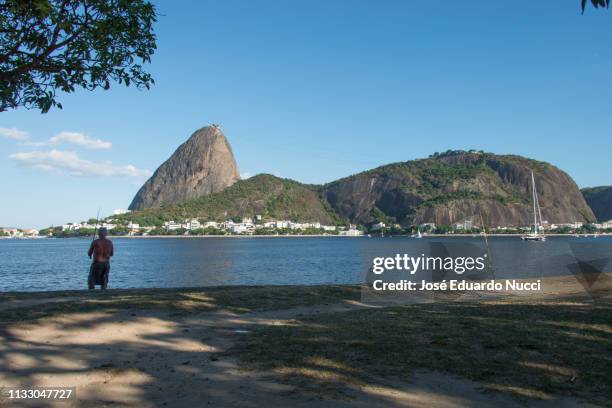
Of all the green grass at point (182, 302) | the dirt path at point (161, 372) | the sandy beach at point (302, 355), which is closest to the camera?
the dirt path at point (161, 372)

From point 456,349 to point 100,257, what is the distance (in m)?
11.0

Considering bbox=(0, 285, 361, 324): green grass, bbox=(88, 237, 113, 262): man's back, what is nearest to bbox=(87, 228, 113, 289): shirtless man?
bbox=(88, 237, 113, 262): man's back

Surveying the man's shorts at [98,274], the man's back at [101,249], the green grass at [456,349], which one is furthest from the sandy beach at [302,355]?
the man's shorts at [98,274]

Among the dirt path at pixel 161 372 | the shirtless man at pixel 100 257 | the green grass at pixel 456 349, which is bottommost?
the dirt path at pixel 161 372

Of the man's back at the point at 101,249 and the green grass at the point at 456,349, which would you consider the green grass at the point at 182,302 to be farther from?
the green grass at the point at 456,349

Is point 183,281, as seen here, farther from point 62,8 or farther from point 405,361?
point 405,361

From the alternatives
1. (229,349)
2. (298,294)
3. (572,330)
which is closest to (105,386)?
(229,349)

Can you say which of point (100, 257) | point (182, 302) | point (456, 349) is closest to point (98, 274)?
point (100, 257)

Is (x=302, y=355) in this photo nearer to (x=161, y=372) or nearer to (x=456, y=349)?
(x=161, y=372)

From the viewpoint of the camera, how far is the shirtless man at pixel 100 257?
14.7 metres

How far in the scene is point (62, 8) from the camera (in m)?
9.11

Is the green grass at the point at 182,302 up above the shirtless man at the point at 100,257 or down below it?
below

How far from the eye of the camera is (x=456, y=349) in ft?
23.2

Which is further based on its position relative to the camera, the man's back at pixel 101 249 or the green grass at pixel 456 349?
the man's back at pixel 101 249
